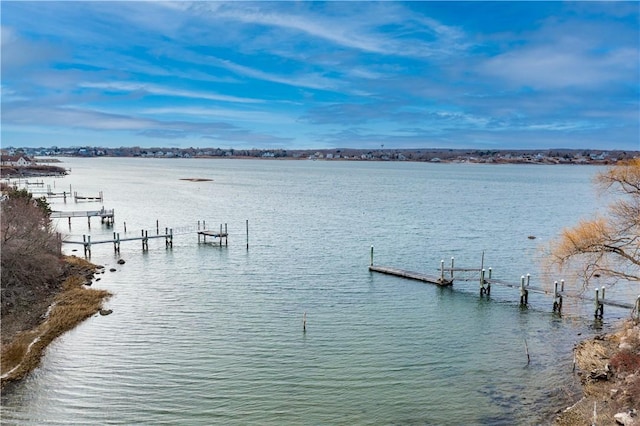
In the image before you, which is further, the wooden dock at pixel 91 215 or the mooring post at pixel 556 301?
the wooden dock at pixel 91 215

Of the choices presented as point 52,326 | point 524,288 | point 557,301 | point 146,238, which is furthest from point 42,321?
point 557,301

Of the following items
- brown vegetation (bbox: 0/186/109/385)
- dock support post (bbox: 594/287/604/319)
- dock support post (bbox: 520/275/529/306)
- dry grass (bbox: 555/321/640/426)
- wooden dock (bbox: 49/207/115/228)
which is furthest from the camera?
wooden dock (bbox: 49/207/115/228)

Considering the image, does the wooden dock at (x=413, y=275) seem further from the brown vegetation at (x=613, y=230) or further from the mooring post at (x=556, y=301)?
the brown vegetation at (x=613, y=230)

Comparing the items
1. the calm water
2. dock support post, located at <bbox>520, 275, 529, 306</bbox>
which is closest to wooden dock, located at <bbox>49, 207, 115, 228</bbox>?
the calm water

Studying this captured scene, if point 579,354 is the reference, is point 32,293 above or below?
above

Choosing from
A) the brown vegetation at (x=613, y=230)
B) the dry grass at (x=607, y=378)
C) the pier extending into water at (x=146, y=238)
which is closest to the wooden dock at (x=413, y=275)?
the brown vegetation at (x=613, y=230)

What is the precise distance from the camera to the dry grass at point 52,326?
2273cm

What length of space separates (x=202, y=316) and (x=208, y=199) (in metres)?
74.7

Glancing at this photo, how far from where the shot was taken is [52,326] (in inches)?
1082

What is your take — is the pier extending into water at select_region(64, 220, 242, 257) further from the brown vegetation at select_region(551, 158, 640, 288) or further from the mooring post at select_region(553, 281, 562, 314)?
the brown vegetation at select_region(551, 158, 640, 288)

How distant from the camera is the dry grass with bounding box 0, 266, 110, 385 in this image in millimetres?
22734

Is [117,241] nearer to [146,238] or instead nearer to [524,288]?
[146,238]

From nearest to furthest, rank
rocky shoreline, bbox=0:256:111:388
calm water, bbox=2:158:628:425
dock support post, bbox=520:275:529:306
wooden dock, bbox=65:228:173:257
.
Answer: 1. calm water, bbox=2:158:628:425
2. rocky shoreline, bbox=0:256:111:388
3. dock support post, bbox=520:275:529:306
4. wooden dock, bbox=65:228:173:257

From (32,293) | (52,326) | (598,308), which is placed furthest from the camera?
(32,293)
